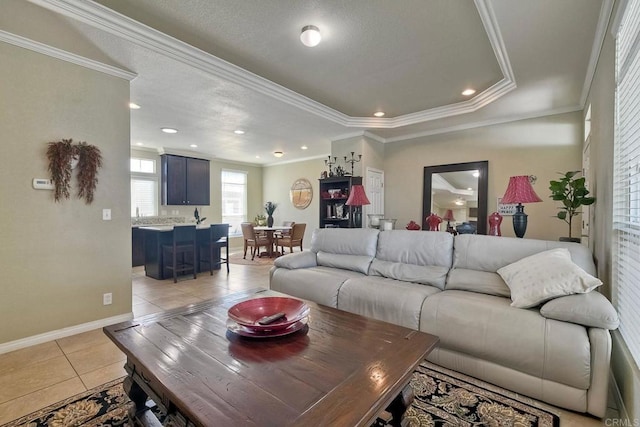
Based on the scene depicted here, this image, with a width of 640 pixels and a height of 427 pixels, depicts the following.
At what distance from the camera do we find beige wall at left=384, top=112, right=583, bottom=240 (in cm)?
414

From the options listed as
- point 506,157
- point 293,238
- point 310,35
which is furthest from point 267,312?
point 293,238

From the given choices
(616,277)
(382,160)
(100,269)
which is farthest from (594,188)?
(100,269)

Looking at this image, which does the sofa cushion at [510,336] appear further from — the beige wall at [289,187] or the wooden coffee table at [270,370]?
the beige wall at [289,187]

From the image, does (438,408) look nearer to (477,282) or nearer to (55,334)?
(477,282)

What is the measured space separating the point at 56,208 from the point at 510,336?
Result: 151 inches

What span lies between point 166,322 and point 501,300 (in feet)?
7.41

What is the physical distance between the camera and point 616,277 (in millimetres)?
1900

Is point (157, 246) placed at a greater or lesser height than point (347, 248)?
lesser

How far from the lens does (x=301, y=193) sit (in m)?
8.33

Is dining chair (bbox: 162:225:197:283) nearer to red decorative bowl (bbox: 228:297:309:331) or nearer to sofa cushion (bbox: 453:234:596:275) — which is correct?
red decorative bowl (bbox: 228:297:309:331)

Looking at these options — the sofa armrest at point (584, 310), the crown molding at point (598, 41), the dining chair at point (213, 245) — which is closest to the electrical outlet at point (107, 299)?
the dining chair at point (213, 245)

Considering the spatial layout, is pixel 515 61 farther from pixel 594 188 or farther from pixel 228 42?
pixel 228 42

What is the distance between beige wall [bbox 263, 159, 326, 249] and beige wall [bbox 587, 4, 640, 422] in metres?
5.68

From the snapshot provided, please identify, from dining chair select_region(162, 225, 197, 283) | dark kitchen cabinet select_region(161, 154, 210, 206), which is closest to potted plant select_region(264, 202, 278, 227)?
dark kitchen cabinet select_region(161, 154, 210, 206)
